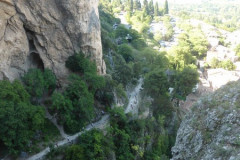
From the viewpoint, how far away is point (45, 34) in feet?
80.7

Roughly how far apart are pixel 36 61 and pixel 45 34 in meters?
3.35

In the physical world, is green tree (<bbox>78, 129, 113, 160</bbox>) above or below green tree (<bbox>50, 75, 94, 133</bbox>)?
below

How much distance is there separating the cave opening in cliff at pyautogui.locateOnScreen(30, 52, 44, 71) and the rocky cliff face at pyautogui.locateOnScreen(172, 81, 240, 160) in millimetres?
19100

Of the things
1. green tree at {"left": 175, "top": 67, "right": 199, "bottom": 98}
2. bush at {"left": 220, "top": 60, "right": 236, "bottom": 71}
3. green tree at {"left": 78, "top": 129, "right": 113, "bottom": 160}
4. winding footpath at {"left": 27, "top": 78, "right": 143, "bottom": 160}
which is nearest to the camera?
winding footpath at {"left": 27, "top": 78, "right": 143, "bottom": 160}

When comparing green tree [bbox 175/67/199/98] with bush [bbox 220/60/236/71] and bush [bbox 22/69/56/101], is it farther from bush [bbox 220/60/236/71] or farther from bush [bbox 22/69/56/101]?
bush [bbox 220/60/236/71]

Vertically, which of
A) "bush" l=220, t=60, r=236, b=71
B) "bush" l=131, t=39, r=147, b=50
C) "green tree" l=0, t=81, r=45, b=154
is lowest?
"bush" l=220, t=60, r=236, b=71

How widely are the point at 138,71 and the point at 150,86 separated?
12.5ft

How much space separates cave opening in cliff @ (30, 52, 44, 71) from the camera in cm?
2554

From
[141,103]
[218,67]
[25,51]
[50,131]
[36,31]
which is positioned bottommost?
[218,67]

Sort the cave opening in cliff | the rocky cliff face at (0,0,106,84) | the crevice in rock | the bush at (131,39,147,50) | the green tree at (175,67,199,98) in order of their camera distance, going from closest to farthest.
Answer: the rocky cliff face at (0,0,106,84) < the crevice in rock < the cave opening in cliff < the green tree at (175,67,199,98) < the bush at (131,39,147,50)

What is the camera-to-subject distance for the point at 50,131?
75.4ft

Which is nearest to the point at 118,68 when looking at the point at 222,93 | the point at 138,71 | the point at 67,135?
the point at 138,71

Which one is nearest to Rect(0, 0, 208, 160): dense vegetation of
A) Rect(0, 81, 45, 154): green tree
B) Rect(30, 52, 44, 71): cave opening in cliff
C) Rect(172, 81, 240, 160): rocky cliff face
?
Rect(0, 81, 45, 154): green tree

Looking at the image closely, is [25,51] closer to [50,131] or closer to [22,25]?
[22,25]
